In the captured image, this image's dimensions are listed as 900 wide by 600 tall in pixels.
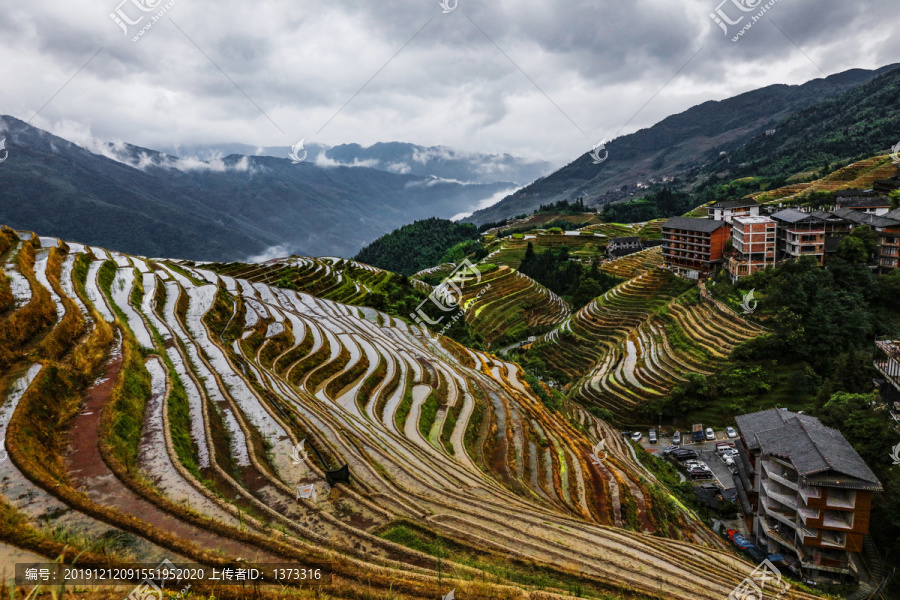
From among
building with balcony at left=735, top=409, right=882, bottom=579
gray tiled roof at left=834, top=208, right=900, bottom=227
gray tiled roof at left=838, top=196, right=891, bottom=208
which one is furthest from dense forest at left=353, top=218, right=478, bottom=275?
building with balcony at left=735, top=409, right=882, bottom=579

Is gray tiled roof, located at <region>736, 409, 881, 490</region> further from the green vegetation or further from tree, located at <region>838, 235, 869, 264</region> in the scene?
the green vegetation

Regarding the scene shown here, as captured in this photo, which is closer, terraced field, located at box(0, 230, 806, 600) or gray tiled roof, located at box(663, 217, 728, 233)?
terraced field, located at box(0, 230, 806, 600)

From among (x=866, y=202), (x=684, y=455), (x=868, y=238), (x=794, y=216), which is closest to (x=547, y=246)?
(x=866, y=202)

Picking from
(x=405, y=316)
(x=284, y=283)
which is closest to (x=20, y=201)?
(x=284, y=283)

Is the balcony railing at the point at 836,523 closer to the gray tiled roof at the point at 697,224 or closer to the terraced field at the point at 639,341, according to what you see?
the terraced field at the point at 639,341

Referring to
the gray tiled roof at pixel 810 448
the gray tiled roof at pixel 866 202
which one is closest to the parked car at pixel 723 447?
the gray tiled roof at pixel 810 448

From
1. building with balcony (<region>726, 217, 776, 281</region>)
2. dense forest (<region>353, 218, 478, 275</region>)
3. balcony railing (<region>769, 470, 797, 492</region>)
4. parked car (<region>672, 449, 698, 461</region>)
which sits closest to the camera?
balcony railing (<region>769, 470, 797, 492</region>)

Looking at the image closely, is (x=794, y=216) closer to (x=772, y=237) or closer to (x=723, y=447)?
(x=772, y=237)
